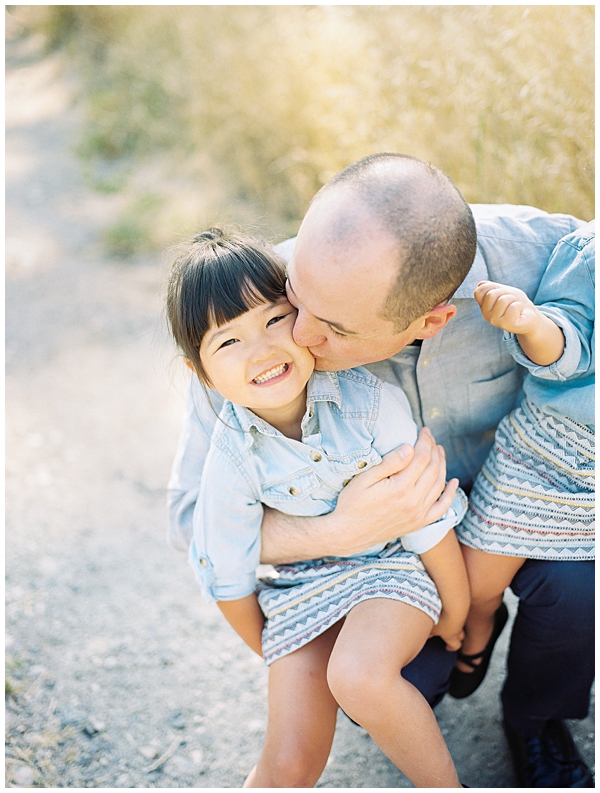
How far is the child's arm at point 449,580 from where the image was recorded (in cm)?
155

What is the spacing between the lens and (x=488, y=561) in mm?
1598

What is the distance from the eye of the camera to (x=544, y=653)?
65.3 inches

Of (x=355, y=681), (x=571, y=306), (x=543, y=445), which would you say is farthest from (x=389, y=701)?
(x=571, y=306)

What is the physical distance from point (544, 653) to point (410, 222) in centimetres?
107

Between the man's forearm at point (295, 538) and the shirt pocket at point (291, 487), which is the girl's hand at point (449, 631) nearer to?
the man's forearm at point (295, 538)

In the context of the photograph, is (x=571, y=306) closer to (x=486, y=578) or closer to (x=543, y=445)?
(x=543, y=445)

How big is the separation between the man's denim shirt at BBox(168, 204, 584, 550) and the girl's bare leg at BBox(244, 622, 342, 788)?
0.42m

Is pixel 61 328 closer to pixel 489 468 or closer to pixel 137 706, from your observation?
pixel 137 706

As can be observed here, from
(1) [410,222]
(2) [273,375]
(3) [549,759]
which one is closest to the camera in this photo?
(1) [410,222]

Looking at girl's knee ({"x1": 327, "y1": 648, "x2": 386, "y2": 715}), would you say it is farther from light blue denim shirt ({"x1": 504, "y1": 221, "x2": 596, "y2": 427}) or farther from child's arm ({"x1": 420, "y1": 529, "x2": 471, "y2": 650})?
light blue denim shirt ({"x1": 504, "y1": 221, "x2": 596, "y2": 427})

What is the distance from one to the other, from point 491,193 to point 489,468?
1780mm

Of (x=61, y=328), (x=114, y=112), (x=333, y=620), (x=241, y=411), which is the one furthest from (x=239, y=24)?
(x=333, y=620)

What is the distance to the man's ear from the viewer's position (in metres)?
1.34

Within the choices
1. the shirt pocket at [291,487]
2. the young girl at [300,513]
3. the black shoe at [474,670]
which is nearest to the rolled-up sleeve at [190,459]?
the young girl at [300,513]
